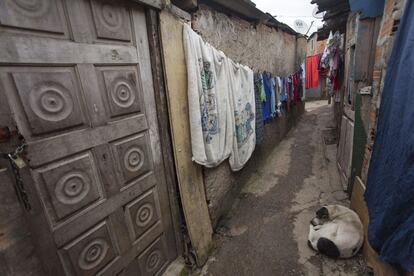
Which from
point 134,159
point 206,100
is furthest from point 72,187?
point 206,100

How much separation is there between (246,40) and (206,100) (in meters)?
2.07

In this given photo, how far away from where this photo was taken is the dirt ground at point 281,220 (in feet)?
7.54

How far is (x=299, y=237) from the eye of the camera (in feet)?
8.85

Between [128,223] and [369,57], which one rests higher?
[369,57]

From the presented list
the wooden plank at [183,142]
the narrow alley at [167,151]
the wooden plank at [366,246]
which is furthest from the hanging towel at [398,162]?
the wooden plank at [183,142]

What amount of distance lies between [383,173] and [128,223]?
216 cm

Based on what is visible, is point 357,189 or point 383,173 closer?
point 383,173

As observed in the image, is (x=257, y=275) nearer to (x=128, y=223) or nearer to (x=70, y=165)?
(x=128, y=223)

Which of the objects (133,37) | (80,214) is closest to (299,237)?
(80,214)

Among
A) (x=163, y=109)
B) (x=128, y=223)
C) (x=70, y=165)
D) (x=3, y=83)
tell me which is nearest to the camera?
(x=3, y=83)

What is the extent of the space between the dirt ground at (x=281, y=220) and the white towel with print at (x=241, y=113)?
2.84 feet

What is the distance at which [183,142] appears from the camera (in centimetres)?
216

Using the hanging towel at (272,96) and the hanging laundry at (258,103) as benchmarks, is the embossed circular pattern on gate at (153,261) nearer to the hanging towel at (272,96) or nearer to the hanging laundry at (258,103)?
the hanging laundry at (258,103)

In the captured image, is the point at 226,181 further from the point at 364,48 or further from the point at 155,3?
the point at 364,48
